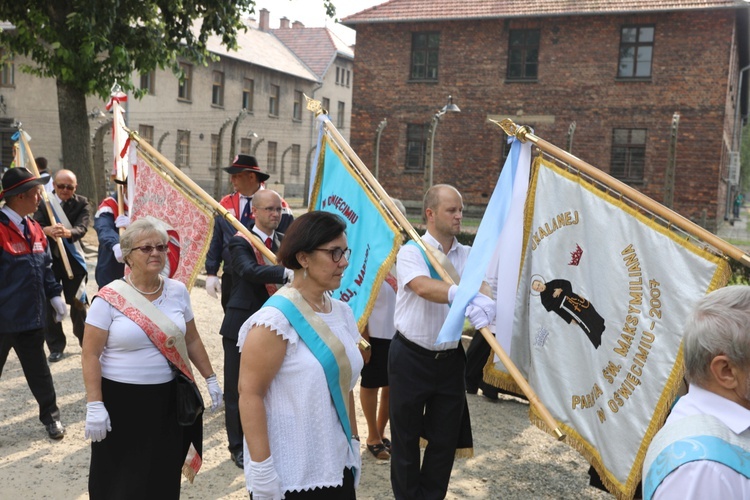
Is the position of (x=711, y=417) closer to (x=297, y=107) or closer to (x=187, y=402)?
(x=187, y=402)

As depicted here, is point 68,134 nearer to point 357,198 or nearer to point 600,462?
point 357,198

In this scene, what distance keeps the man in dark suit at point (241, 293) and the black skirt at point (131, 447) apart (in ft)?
4.65

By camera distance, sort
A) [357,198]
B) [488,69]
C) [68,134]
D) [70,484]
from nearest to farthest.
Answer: [70,484]
[357,198]
[68,134]
[488,69]

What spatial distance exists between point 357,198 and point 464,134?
22606 millimetres

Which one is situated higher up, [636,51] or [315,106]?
[636,51]

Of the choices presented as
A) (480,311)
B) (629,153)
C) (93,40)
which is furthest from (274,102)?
(480,311)

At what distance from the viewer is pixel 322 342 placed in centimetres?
293

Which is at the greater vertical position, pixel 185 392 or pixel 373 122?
pixel 373 122

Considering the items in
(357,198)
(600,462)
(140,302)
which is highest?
(357,198)

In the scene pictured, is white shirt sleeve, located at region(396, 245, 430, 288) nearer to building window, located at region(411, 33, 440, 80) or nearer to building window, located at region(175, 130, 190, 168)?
building window, located at region(411, 33, 440, 80)

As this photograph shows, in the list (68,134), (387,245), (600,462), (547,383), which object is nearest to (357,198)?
(387,245)

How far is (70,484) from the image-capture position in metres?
5.04

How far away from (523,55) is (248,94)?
19.3 meters

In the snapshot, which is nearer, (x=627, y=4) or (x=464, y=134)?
(x=627, y=4)
